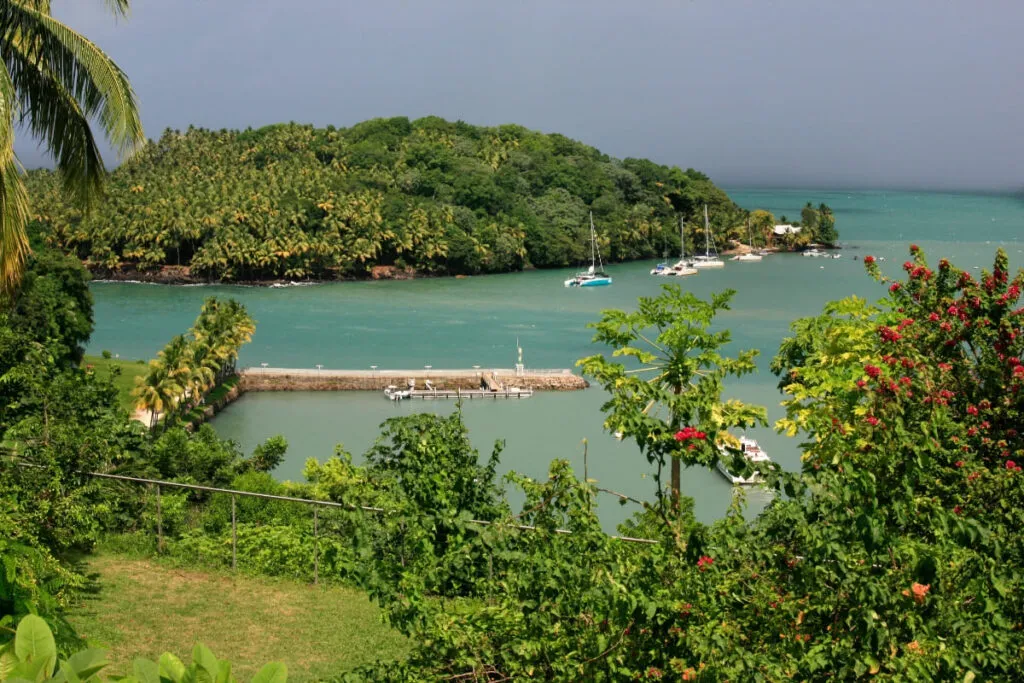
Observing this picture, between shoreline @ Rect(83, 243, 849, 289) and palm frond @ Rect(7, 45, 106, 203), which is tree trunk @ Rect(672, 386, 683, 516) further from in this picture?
shoreline @ Rect(83, 243, 849, 289)

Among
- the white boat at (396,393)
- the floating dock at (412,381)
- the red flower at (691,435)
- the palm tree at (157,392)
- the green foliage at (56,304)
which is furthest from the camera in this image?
the floating dock at (412,381)

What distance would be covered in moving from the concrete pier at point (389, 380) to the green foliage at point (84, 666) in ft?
127

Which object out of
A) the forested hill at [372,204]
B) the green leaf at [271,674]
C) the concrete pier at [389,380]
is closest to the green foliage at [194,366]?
the concrete pier at [389,380]

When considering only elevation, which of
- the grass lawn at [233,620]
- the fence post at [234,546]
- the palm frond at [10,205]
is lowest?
the grass lawn at [233,620]

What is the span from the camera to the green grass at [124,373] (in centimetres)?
3284

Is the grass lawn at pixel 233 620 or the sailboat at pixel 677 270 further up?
the sailboat at pixel 677 270

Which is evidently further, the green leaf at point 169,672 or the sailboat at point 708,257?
the sailboat at point 708,257

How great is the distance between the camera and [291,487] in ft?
59.6

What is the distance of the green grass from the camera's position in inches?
1293

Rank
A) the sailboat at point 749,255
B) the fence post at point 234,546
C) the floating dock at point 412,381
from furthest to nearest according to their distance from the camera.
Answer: the sailboat at point 749,255 → the floating dock at point 412,381 → the fence post at point 234,546

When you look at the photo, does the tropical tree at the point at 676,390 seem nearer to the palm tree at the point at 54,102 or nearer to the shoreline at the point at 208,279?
the palm tree at the point at 54,102

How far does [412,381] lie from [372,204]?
3818 centimetres

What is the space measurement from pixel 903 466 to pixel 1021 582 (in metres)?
1.19

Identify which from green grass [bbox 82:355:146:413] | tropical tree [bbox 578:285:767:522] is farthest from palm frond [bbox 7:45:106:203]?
green grass [bbox 82:355:146:413]
